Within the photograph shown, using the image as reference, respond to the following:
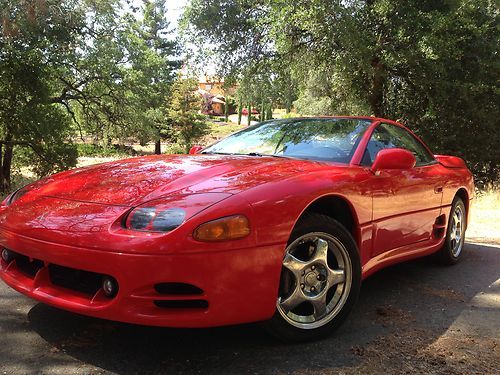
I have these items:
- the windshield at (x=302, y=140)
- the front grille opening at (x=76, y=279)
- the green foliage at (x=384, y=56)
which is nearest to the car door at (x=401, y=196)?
the windshield at (x=302, y=140)

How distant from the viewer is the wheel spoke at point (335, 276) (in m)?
2.74

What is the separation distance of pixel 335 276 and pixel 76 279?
1.46 metres

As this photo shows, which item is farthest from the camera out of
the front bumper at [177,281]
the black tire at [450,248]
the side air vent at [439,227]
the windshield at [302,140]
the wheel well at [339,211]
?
the black tire at [450,248]

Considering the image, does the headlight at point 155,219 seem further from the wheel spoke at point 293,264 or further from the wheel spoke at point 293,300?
the wheel spoke at point 293,300

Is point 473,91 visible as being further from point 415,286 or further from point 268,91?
point 415,286

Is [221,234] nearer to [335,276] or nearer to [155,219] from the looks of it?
[155,219]

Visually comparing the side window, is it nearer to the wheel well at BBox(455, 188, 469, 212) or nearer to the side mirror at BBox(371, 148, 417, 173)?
the side mirror at BBox(371, 148, 417, 173)

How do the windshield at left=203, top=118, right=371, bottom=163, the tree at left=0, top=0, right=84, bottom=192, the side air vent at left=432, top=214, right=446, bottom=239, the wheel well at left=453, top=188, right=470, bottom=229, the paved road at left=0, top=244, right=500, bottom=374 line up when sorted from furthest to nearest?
1. the tree at left=0, top=0, right=84, bottom=192
2. the wheel well at left=453, top=188, right=470, bottom=229
3. the side air vent at left=432, top=214, right=446, bottom=239
4. the windshield at left=203, top=118, right=371, bottom=163
5. the paved road at left=0, top=244, right=500, bottom=374

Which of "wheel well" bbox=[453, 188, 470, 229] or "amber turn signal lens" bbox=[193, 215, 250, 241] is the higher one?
"amber turn signal lens" bbox=[193, 215, 250, 241]

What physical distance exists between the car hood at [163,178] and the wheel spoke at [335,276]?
639 mm

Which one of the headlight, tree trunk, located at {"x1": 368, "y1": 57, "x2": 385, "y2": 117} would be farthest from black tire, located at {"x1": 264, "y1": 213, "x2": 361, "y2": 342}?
tree trunk, located at {"x1": 368, "y1": 57, "x2": 385, "y2": 117}

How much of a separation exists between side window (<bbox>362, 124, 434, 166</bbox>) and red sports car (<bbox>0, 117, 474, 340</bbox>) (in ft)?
0.12

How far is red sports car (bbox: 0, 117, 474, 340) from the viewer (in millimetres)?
2195

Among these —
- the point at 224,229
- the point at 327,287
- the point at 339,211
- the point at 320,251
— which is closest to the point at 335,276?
the point at 327,287
